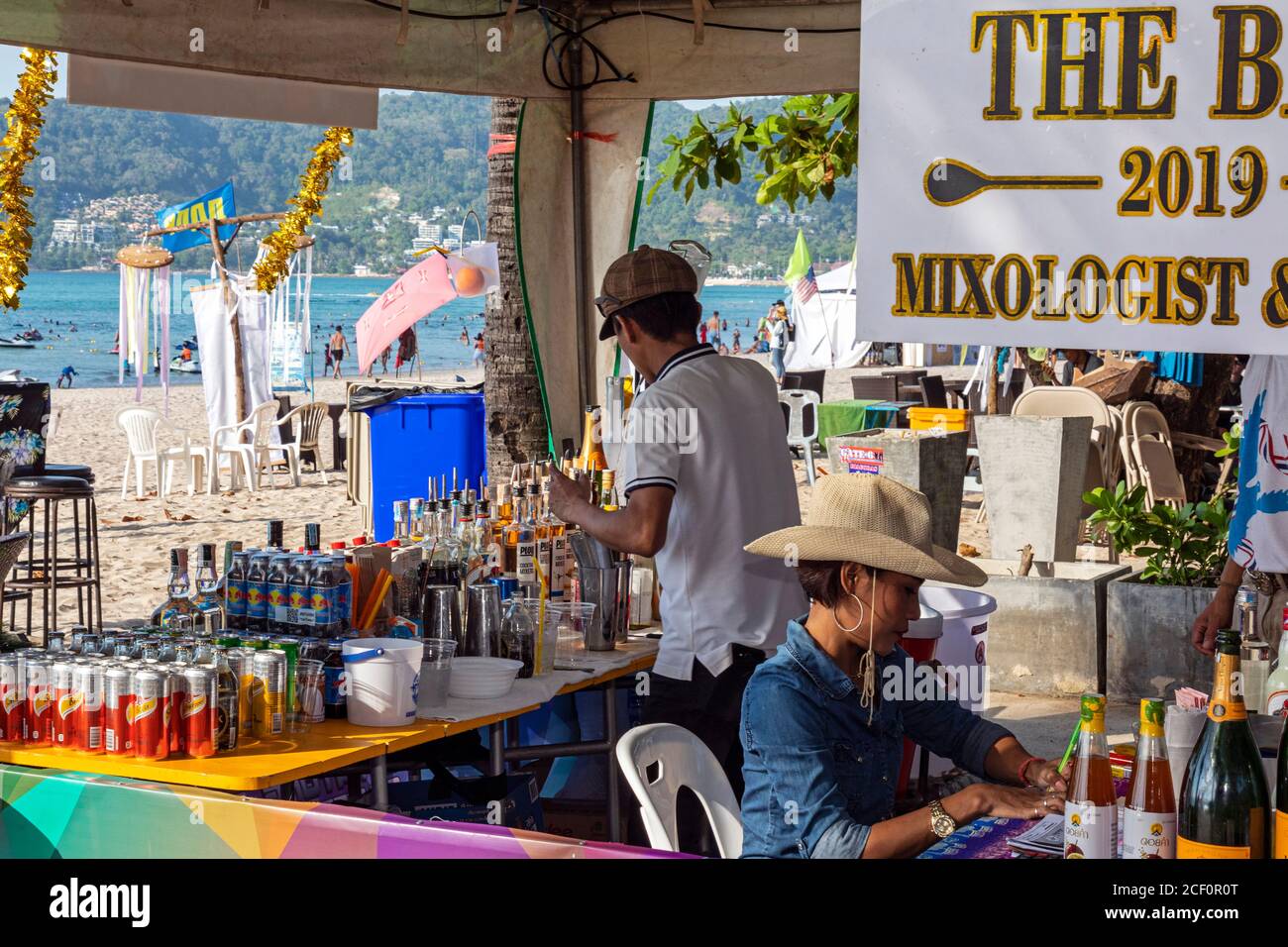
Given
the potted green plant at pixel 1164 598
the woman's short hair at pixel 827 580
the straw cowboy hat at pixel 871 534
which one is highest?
the straw cowboy hat at pixel 871 534

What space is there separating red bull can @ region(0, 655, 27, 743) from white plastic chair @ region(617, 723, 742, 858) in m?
1.40

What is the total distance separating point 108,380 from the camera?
45094mm

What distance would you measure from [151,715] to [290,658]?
0.41 m

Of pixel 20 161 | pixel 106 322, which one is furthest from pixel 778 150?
pixel 106 322

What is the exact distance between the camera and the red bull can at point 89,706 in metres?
3.23

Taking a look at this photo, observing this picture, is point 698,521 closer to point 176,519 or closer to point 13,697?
point 13,697

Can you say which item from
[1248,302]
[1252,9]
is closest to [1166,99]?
[1252,9]

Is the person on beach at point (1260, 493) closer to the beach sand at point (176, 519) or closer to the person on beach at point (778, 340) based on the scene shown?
the beach sand at point (176, 519)

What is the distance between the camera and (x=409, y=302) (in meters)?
14.5

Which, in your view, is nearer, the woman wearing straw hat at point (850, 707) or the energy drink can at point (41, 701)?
the woman wearing straw hat at point (850, 707)

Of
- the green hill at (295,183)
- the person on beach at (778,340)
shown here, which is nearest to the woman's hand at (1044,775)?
the person on beach at (778,340)

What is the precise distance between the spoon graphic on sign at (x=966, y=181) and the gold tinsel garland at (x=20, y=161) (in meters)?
5.18

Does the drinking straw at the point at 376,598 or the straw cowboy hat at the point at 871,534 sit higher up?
the straw cowboy hat at the point at 871,534
